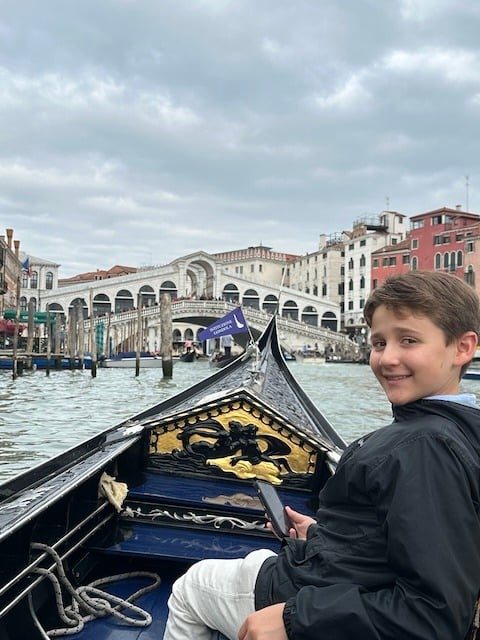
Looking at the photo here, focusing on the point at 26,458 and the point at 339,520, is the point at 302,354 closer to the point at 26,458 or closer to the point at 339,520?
the point at 26,458

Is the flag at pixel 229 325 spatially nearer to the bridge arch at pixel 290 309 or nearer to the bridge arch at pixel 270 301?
the bridge arch at pixel 290 309

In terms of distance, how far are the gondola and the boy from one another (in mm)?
325

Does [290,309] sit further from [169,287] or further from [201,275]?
[169,287]

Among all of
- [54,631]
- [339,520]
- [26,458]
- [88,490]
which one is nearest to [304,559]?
[339,520]

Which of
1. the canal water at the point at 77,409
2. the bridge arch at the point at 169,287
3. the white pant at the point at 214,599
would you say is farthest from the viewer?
the bridge arch at the point at 169,287

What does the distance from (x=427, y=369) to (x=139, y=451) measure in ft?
3.04

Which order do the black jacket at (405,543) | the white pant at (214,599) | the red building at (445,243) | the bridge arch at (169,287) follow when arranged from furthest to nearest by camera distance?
1. the bridge arch at (169,287)
2. the red building at (445,243)
3. the white pant at (214,599)
4. the black jacket at (405,543)

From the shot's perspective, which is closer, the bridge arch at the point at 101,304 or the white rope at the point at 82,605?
the white rope at the point at 82,605

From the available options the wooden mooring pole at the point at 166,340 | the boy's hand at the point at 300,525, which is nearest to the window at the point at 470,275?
Result: the wooden mooring pole at the point at 166,340

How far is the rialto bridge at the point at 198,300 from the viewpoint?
1791 cm

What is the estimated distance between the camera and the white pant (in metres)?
0.59

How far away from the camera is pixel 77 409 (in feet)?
14.1

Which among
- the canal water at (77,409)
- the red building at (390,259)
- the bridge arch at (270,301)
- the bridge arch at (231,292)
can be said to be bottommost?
the canal water at (77,409)

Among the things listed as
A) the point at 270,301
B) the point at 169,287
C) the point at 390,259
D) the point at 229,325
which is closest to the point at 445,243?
the point at 390,259
